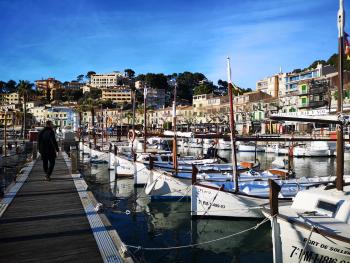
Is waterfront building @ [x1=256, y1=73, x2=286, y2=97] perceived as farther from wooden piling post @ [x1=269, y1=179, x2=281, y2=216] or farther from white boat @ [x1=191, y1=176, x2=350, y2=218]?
wooden piling post @ [x1=269, y1=179, x2=281, y2=216]

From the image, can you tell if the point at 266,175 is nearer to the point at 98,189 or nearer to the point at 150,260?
the point at 98,189

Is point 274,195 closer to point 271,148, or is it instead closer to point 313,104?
point 271,148

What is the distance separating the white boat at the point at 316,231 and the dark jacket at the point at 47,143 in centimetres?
917

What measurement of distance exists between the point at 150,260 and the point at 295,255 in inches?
213

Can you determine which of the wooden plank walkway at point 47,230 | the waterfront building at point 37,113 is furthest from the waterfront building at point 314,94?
the waterfront building at point 37,113

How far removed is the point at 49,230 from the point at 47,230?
0.06m

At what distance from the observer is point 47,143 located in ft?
48.5

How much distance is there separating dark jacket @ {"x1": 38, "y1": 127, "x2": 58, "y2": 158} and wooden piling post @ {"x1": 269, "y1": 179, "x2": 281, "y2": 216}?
945cm

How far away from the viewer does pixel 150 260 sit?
12555mm

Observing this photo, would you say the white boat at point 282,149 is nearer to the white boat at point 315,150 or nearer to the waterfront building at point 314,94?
the white boat at point 315,150

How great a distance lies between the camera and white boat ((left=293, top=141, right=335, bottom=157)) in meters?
60.2

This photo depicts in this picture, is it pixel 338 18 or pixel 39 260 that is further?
pixel 338 18

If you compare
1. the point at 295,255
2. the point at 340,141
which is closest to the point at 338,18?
the point at 340,141

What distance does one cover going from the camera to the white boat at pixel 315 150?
198ft
